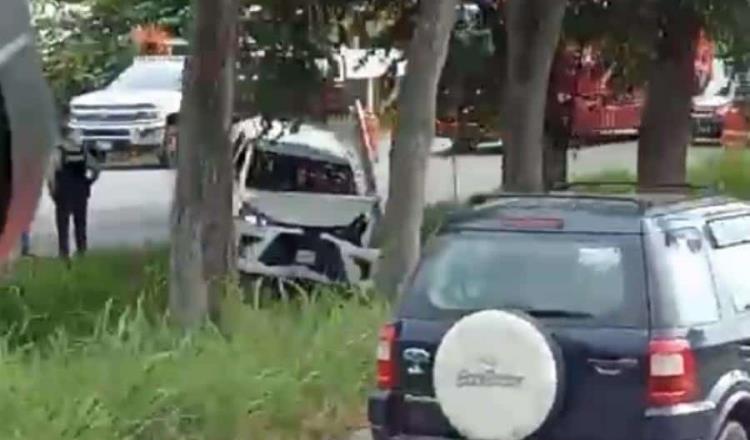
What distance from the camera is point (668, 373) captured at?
7918 mm

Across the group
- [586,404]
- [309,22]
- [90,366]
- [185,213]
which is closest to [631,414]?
[586,404]

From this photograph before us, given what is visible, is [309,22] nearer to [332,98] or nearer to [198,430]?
[332,98]

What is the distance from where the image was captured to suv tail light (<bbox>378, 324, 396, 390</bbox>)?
8461 millimetres

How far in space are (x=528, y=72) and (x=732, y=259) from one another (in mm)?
6843

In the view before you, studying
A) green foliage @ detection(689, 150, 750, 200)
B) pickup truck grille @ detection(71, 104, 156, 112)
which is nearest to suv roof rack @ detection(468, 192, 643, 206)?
green foliage @ detection(689, 150, 750, 200)

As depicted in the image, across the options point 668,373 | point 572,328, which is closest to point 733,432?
point 668,373

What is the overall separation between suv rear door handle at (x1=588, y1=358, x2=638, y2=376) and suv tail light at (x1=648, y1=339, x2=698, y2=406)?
88 millimetres

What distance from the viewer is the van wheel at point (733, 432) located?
27.0 ft

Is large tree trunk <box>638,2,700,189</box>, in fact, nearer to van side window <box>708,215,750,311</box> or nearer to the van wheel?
van side window <box>708,215,750,311</box>

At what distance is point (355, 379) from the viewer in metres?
10.6

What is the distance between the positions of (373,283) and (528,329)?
572 cm

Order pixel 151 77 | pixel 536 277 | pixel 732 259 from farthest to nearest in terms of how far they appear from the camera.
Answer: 1. pixel 151 77
2. pixel 732 259
3. pixel 536 277

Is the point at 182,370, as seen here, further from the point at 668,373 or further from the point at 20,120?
the point at 20,120

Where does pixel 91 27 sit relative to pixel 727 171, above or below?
above
